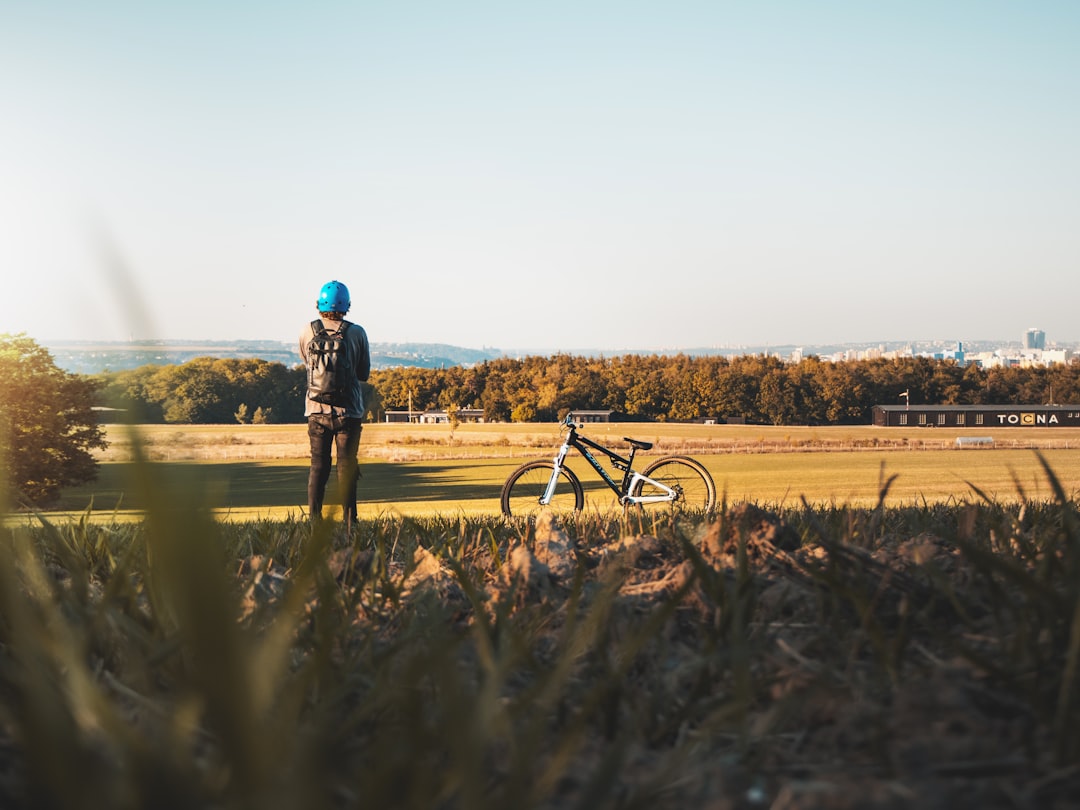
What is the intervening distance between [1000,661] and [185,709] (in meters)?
1.29

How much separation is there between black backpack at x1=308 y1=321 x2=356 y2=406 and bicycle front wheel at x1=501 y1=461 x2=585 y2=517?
403 cm

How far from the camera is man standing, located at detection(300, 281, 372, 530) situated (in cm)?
748

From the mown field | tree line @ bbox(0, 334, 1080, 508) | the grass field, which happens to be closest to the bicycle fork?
the mown field

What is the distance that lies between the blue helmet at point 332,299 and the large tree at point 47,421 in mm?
34083

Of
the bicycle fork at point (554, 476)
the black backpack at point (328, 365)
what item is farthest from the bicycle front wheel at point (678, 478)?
the black backpack at point (328, 365)

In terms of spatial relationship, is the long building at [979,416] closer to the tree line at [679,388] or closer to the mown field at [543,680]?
the tree line at [679,388]

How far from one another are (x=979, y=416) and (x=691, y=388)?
129 feet

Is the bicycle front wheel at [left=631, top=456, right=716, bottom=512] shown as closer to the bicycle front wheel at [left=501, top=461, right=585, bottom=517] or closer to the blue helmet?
the bicycle front wheel at [left=501, top=461, right=585, bottom=517]

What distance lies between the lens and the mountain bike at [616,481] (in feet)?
36.4

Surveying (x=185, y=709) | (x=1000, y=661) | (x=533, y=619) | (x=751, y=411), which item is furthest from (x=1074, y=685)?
(x=751, y=411)

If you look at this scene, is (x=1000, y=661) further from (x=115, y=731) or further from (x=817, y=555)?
(x=115, y=731)

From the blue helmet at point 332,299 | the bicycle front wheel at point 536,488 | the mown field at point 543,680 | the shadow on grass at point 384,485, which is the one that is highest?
the blue helmet at point 332,299

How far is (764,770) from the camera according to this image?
4.25 ft

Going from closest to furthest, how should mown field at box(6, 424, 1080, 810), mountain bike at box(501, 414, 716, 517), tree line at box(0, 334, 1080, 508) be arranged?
mown field at box(6, 424, 1080, 810)
mountain bike at box(501, 414, 716, 517)
tree line at box(0, 334, 1080, 508)
